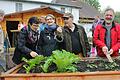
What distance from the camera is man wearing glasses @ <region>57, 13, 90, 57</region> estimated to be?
249 inches

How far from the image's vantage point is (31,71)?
15.8ft

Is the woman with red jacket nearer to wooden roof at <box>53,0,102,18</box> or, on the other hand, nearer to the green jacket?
the green jacket

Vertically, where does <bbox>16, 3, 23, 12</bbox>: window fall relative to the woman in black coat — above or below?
below

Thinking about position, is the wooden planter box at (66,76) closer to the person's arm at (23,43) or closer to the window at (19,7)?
the person's arm at (23,43)

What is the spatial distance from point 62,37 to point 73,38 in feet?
0.81

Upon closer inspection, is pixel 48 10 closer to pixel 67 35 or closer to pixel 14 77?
pixel 67 35

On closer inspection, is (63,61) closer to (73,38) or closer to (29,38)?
(29,38)

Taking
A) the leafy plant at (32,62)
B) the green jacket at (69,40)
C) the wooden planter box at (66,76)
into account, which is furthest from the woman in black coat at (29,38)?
the wooden planter box at (66,76)

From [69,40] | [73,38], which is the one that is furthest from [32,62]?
[73,38]

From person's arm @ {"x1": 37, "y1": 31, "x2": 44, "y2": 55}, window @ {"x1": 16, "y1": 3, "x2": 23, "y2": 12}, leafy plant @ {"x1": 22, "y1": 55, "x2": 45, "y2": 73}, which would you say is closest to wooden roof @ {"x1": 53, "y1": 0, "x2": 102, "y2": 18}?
window @ {"x1": 16, "y1": 3, "x2": 23, "y2": 12}

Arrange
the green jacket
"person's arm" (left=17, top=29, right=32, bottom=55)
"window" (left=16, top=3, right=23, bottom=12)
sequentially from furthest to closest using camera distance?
"window" (left=16, top=3, right=23, bottom=12)
the green jacket
"person's arm" (left=17, top=29, right=32, bottom=55)

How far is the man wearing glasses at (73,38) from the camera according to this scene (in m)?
6.33

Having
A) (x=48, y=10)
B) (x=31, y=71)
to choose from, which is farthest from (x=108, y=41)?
(x=48, y=10)

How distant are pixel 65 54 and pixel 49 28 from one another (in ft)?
4.75
